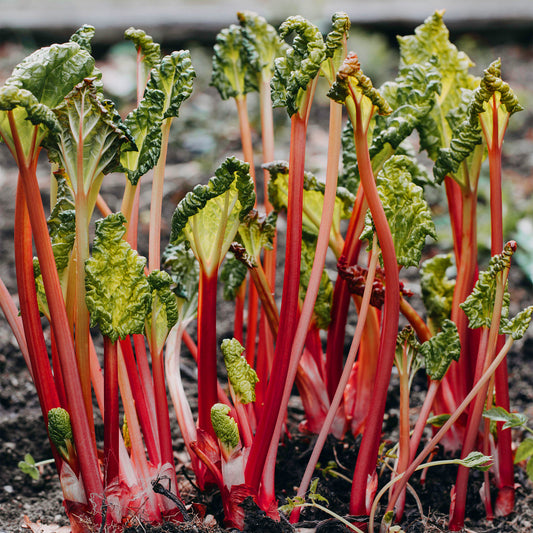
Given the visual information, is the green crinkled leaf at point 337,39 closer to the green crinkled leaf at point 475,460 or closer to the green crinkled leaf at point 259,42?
the green crinkled leaf at point 259,42

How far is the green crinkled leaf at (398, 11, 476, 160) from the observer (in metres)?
1.39

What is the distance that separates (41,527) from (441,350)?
856mm

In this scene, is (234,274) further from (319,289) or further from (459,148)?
(459,148)

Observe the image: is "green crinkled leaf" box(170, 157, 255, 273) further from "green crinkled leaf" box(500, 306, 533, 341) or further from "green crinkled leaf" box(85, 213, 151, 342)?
"green crinkled leaf" box(500, 306, 533, 341)

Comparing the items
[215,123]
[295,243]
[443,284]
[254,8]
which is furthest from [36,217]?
[254,8]

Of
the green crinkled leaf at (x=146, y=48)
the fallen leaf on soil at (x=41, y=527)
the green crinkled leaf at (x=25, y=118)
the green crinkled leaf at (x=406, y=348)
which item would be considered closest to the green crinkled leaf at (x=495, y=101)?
the green crinkled leaf at (x=406, y=348)

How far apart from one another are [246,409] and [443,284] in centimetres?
53

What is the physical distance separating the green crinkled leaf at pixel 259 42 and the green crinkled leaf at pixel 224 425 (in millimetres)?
742

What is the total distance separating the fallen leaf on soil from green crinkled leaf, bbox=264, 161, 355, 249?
0.77 metres

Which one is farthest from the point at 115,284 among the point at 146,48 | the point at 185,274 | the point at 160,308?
the point at 146,48

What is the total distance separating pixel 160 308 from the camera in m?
1.19

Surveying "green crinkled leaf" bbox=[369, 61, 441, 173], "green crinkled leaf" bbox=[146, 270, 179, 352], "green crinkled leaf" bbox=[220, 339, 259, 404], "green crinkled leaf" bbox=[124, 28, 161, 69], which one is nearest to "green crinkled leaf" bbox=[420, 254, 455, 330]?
"green crinkled leaf" bbox=[369, 61, 441, 173]

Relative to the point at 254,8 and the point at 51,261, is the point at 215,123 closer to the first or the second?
the point at 254,8

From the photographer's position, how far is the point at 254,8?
484 cm
